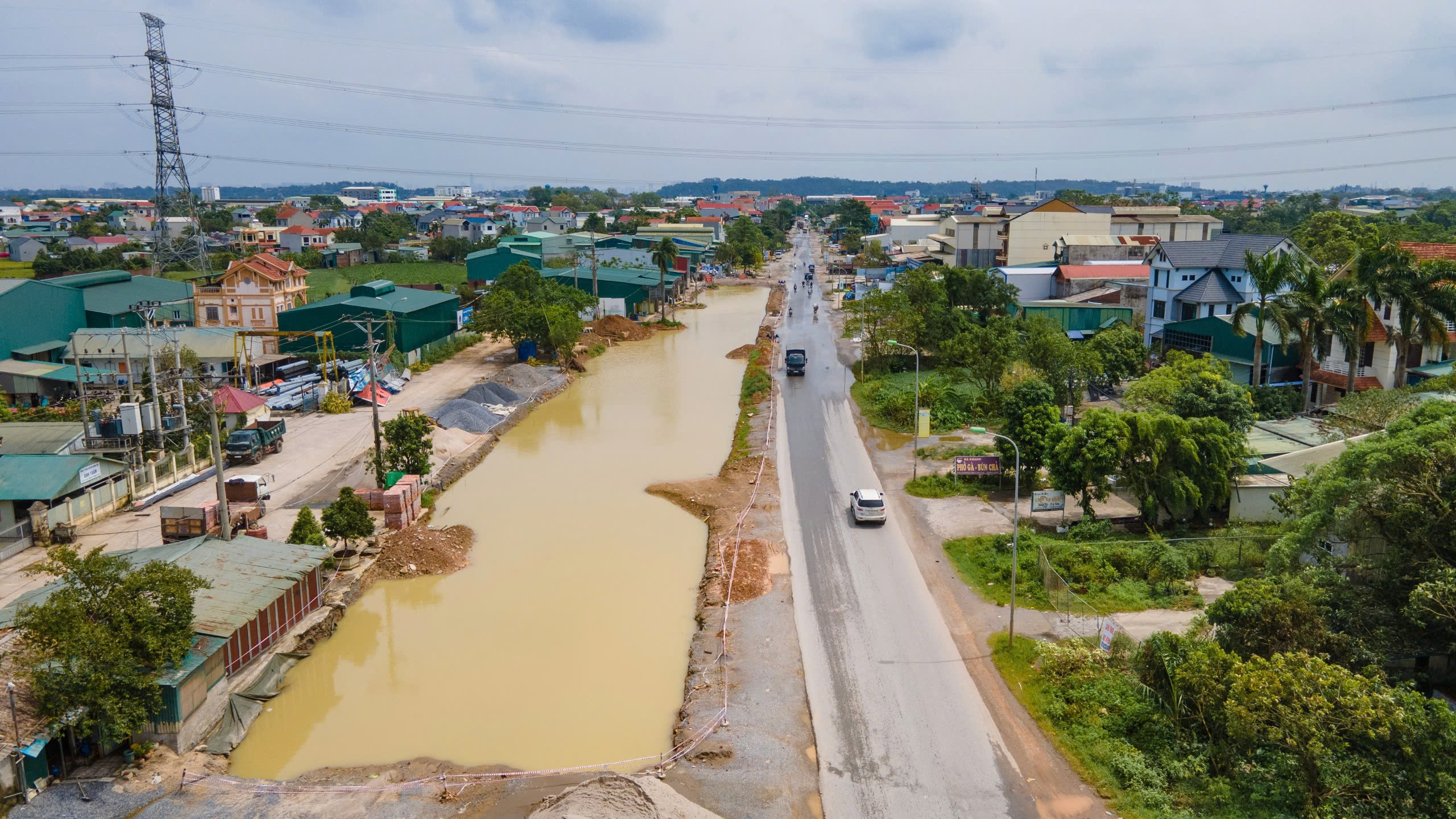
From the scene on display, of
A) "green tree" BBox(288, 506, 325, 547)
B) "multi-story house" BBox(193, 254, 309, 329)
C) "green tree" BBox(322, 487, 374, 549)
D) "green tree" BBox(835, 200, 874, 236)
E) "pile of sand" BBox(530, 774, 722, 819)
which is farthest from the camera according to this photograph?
"green tree" BBox(835, 200, 874, 236)

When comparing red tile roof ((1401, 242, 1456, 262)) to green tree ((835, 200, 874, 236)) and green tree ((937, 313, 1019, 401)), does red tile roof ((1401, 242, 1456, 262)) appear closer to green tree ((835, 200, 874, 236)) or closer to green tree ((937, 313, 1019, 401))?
green tree ((937, 313, 1019, 401))

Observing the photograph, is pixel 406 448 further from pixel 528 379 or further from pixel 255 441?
pixel 528 379

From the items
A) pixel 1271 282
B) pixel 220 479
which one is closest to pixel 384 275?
pixel 220 479

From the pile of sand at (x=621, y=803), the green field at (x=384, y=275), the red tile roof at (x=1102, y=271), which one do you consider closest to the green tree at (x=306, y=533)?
the pile of sand at (x=621, y=803)

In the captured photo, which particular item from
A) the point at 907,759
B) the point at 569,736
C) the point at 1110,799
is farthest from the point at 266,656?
the point at 1110,799

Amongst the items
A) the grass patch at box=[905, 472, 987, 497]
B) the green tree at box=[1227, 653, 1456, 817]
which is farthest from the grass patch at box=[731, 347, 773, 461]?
the green tree at box=[1227, 653, 1456, 817]

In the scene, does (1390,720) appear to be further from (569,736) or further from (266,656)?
(266,656)
